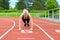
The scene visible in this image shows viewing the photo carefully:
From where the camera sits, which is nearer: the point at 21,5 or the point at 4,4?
the point at 4,4

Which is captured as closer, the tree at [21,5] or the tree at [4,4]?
the tree at [4,4]

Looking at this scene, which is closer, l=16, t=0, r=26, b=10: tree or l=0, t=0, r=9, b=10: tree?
l=0, t=0, r=9, b=10: tree

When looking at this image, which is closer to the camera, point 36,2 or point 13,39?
point 13,39

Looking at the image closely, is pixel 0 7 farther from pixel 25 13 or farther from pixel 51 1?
pixel 25 13

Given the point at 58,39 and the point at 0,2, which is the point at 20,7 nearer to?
the point at 0,2

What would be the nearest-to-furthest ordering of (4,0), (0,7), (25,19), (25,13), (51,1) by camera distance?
(25,13), (25,19), (51,1), (0,7), (4,0)

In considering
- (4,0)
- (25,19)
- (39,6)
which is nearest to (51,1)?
(39,6)

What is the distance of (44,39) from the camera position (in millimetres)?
12719

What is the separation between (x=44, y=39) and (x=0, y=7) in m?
107

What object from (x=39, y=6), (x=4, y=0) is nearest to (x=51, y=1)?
(x=39, y=6)

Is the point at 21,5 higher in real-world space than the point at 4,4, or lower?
lower

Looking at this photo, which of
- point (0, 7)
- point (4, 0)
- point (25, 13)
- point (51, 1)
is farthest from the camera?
point (4, 0)

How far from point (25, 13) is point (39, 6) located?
338 ft

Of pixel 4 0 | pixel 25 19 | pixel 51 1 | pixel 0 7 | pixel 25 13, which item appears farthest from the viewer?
pixel 4 0
